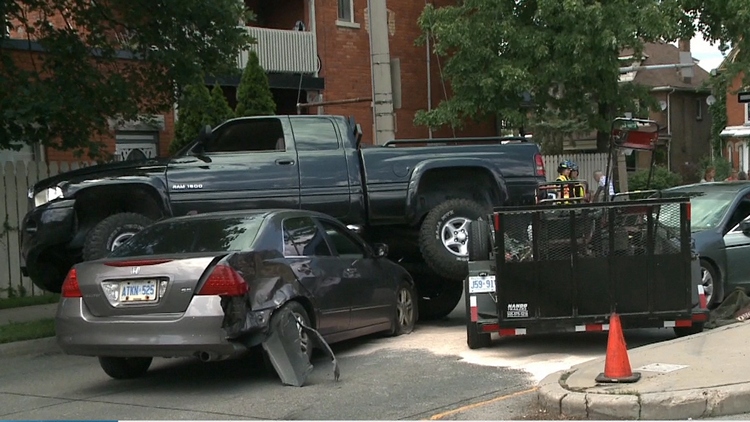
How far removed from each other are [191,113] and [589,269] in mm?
11152

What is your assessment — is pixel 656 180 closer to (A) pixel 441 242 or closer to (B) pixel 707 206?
(B) pixel 707 206

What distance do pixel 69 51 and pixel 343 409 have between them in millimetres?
8851

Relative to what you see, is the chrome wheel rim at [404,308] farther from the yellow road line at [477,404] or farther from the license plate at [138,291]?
the license plate at [138,291]

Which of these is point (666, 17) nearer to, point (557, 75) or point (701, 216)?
point (557, 75)

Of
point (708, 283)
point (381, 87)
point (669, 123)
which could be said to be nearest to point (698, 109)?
point (669, 123)

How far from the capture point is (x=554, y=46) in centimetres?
2438

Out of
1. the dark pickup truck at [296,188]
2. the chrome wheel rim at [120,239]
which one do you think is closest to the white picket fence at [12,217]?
the dark pickup truck at [296,188]

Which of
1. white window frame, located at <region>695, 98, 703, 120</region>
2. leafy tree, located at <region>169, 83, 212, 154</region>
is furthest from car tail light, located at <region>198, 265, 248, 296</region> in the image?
white window frame, located at <region>695, 98, 703, 120</region>

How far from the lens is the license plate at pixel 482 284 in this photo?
31.3 ft

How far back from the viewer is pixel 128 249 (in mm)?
8641

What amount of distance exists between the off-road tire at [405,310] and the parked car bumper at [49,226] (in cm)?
364

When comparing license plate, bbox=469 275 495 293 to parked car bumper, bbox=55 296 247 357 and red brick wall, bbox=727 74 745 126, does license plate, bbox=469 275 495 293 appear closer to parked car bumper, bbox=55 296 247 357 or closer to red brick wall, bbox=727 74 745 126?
parked car bumper, bbox=55 296 247 357

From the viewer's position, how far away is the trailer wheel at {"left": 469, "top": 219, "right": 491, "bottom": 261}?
32.7ft

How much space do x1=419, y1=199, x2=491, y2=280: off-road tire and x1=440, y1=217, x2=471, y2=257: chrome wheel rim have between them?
3 centimetres
